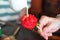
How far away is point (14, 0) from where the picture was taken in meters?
0.77

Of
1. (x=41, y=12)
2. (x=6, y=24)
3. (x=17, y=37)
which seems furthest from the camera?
(x=41, y=12)

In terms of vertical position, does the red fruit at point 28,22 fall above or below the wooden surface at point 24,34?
above

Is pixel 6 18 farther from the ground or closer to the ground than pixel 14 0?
closer to the ground

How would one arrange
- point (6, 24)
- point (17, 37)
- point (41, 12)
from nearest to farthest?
point (17, 37), point (6, 24), point (41, 12)

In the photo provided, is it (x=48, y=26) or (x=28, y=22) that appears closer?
(x=28, y=22)

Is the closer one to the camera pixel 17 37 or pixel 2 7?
pixel 17 37

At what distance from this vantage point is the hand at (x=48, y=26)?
768mm

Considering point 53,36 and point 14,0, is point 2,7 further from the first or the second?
point 53,36

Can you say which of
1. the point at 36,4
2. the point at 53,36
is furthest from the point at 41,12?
the point at 53,36

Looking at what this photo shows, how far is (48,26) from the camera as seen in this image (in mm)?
795

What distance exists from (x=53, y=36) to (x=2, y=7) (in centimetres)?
38

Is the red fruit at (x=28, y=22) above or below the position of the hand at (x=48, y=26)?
above

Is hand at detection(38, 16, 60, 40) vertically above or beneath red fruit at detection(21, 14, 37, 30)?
beneath

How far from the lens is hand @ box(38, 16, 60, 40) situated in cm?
77
